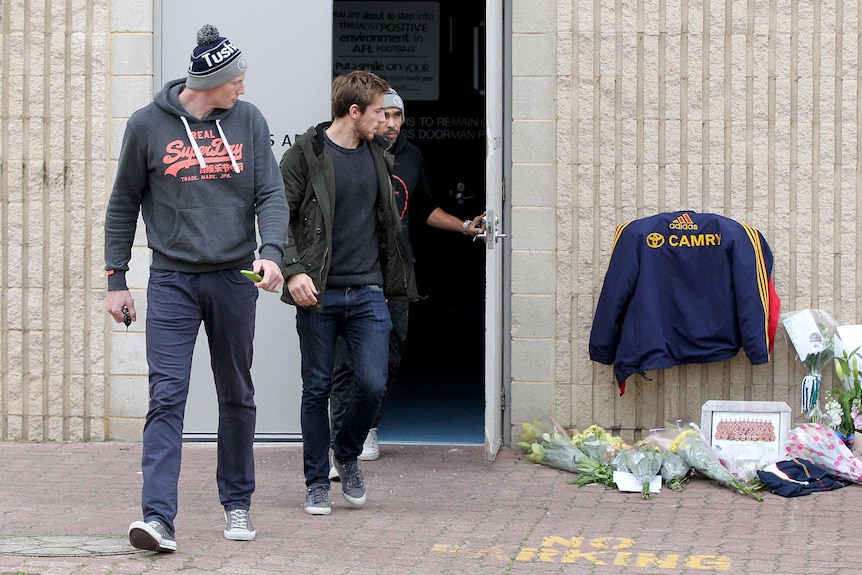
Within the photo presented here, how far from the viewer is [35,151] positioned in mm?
7125

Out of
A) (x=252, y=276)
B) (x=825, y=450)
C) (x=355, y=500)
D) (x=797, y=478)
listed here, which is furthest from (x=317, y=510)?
(x=825, y=450)

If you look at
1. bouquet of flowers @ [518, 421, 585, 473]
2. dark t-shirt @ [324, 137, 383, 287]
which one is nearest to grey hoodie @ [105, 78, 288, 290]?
dark t-shirt @ [324, 137, 383, 287]

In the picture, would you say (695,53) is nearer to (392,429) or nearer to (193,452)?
(392,429)

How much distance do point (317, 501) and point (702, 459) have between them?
194cm

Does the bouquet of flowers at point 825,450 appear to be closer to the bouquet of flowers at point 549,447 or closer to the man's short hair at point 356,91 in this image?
the bouquet of flowers at point 549,447

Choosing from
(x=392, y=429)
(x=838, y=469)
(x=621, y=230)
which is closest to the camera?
(x=838, y=469)

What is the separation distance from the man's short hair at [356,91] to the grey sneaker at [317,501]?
161 cm

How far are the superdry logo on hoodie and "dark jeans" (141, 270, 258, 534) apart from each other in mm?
376

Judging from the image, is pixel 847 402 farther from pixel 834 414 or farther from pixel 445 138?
pixel 445 138

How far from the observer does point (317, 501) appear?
561cm

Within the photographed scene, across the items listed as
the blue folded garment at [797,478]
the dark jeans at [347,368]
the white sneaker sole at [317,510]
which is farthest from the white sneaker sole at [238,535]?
the blue folded garment at [797,478]

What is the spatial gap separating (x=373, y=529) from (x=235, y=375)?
0.90 metres

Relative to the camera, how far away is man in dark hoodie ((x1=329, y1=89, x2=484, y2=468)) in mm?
6352

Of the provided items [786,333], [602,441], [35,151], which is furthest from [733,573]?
[35,151]
